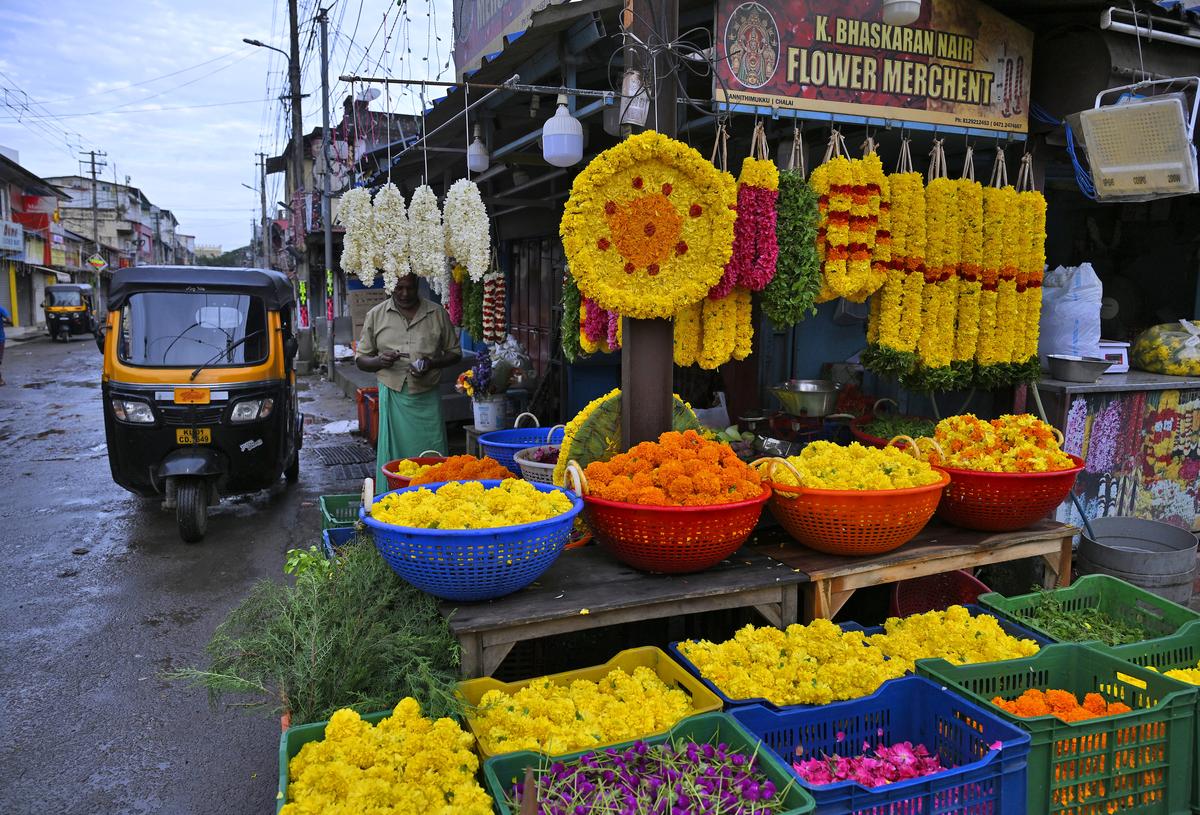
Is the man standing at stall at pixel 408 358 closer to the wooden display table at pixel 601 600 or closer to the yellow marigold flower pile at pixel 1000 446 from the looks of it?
the wooden display table at pixel 601 600

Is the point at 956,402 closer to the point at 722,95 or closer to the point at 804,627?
the point at 722,95

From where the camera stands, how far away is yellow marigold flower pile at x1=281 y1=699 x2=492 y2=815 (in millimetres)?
2178

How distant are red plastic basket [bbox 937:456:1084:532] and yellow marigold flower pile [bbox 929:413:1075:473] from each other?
5 centimetres

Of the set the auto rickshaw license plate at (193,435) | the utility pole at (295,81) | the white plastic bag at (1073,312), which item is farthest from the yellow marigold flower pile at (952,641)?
the utility pole at (295,81)

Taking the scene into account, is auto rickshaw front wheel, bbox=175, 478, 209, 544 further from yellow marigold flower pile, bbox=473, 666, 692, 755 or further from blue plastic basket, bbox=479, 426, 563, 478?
yellow marigold flower pile, bbox=473, 666, 692, 755

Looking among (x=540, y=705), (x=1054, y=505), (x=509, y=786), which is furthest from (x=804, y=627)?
(x=1054, y=505)

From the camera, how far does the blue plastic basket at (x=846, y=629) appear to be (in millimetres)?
2795

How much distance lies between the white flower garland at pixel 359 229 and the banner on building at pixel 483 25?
1623 millimetres

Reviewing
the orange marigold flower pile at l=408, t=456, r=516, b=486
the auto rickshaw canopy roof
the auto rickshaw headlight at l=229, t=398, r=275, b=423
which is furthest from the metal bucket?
the auto rickshaw canopy roof

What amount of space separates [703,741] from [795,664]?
594 millimetres

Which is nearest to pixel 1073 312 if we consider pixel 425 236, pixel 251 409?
pixel 425 236

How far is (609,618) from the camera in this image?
3.07 metres

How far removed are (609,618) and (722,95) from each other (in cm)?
300

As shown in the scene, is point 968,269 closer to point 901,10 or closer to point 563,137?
point 901,10
